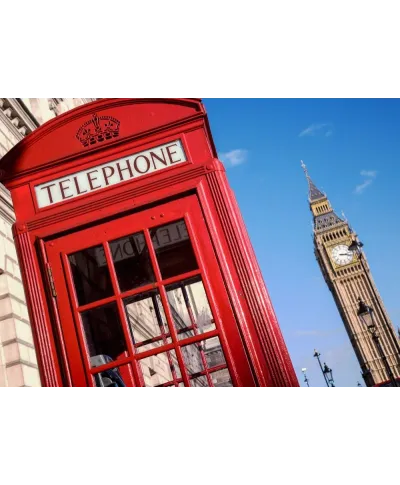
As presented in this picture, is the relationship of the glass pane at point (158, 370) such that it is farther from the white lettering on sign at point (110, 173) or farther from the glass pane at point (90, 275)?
the white lettering on sign at point (110, 173)

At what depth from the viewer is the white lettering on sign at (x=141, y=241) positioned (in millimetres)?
2498

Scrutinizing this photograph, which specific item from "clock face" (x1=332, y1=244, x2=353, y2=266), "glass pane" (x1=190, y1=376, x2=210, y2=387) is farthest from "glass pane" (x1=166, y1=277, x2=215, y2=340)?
"clock face" (x1=332, y1=244, x2=353, y2=266)

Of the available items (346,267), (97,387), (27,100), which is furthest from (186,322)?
(346,267)

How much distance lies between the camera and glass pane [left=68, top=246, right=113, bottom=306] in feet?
8.24

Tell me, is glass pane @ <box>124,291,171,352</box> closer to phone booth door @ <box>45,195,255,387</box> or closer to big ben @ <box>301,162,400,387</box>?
phone booth door @ <box>45,195,255,387</box>

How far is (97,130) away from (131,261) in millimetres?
686

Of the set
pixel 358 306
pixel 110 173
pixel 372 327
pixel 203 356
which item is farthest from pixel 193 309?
pixel 358 306

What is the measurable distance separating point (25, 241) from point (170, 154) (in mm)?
808

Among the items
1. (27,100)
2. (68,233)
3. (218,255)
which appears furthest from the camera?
(27,100)

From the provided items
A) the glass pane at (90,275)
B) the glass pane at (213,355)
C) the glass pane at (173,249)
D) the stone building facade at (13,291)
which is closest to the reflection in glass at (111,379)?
the glass pane at (90,275)

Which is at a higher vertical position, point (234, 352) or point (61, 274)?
point (61, 274)

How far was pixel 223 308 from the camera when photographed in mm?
2248

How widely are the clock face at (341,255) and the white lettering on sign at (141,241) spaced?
2006 inches

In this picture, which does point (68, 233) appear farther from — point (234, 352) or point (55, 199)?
point (234, 352)
